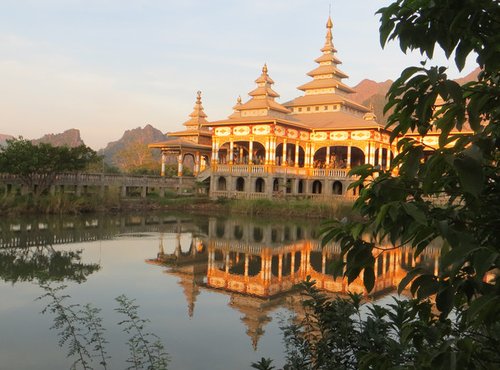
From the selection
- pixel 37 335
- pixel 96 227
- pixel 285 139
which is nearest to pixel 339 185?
pixel 285 139

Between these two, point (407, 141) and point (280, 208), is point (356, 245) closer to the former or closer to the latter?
point (407, 141)

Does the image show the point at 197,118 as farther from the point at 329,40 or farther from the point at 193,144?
the point at 329,40

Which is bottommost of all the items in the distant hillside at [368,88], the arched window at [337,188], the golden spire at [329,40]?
the arched window at [337,188]

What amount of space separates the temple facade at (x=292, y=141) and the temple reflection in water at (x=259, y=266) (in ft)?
38.3

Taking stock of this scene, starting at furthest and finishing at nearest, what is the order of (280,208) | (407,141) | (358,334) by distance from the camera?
(280,208), (358,334), (407,141)

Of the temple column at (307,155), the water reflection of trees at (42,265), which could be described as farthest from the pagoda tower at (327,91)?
the water reflection of trees at (42,265)

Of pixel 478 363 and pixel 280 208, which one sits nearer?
pixel 478 363

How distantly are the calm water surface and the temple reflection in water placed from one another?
0.10 ft

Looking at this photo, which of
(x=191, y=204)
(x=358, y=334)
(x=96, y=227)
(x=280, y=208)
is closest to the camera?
(x=358, y=334)

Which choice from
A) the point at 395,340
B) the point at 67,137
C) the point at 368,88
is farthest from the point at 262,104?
the point at 368,88

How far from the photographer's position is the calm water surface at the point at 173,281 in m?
5.89

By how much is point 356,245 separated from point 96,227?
18.0 m

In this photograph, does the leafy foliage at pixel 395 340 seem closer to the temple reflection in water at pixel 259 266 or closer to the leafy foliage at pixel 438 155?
the leafy foliage at pixel 438 155

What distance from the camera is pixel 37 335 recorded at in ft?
20.1
